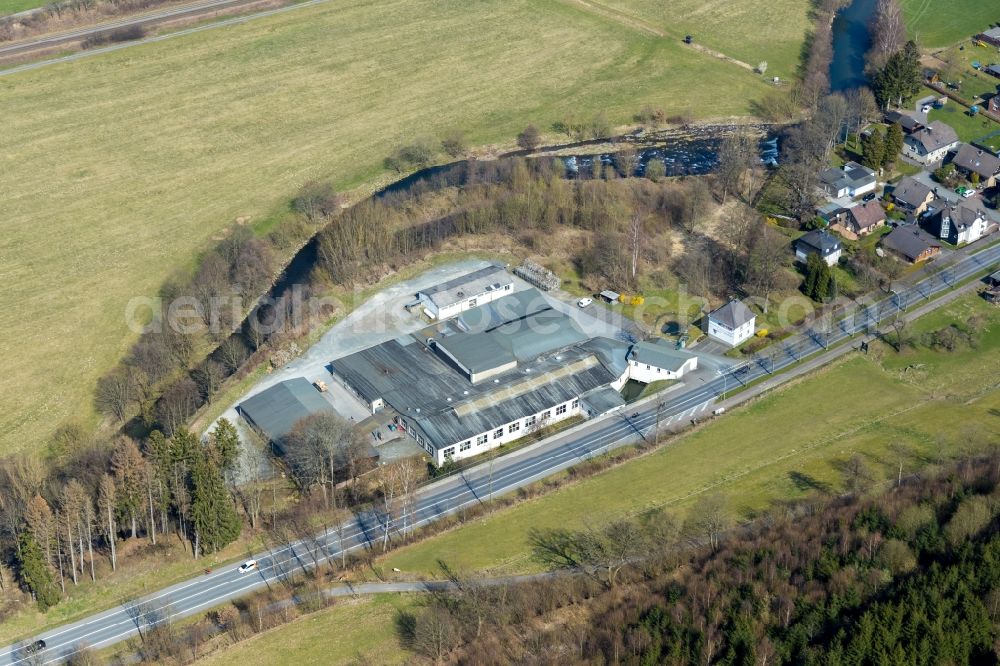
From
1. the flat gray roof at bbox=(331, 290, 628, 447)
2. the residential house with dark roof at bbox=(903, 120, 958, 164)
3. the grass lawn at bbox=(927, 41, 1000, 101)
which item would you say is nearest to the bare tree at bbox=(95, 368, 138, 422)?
the flat gray roof at bbox=(331, 290, 628, 447)

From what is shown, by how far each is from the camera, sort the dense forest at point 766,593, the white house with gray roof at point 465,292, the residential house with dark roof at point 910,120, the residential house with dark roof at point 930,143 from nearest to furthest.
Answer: the dense forest at point 766,593 → the white house with gray roof at point 465,292 → the residential house with dark roof at point 930,143 → the residential house with dark roof at point 910,120

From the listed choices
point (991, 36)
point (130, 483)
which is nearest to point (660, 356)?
point (130, 483)

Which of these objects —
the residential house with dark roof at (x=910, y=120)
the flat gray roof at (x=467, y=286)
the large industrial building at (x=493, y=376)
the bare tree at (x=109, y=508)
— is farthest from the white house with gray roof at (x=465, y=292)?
the residential house with dark roof at (x=910, y=120)

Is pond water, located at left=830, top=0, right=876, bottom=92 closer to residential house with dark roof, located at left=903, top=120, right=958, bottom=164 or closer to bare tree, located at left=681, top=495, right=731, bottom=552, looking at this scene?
residential house with dark roof, located at left=903, top=120, right=958, bottom=164

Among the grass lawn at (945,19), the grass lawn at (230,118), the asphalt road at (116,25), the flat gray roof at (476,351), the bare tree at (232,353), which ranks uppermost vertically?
the asphalt road at (116,25)

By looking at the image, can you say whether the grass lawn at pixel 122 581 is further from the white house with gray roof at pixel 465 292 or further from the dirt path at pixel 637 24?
the dirt path at pixel 637 24
